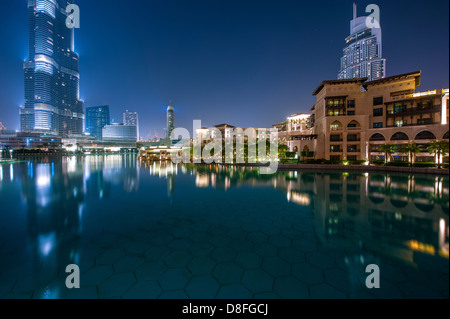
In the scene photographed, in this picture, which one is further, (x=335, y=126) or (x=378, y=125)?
(x=335, y=126)

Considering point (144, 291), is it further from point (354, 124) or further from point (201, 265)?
point (354, 124)

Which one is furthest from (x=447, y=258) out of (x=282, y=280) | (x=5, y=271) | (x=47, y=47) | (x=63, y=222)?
(x=47, y=47)

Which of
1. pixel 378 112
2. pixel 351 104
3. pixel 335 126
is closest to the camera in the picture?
pixel 378 112

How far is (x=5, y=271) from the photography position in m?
4.41

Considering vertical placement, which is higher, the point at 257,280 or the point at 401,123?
the point at 401,123

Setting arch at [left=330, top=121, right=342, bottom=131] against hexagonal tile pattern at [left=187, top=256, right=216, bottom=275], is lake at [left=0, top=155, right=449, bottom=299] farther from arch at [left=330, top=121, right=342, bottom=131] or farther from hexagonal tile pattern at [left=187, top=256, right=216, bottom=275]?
arch at [left=330, top=121, right=342, bottom=131]

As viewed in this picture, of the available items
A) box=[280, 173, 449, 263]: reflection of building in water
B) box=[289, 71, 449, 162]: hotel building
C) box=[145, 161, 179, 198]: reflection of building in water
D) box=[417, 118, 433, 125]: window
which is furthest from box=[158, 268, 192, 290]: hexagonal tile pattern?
box=[417, 118, 433, 125]: window

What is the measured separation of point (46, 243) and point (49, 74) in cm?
18355

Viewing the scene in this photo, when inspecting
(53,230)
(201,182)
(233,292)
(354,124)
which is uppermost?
(354,124)

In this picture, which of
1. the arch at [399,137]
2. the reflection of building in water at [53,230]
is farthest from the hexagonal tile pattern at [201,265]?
the arch at [399,137]

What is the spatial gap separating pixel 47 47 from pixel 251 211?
197 meters

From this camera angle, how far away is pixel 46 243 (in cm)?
579

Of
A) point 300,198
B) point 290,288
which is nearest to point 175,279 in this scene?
point 290,288
